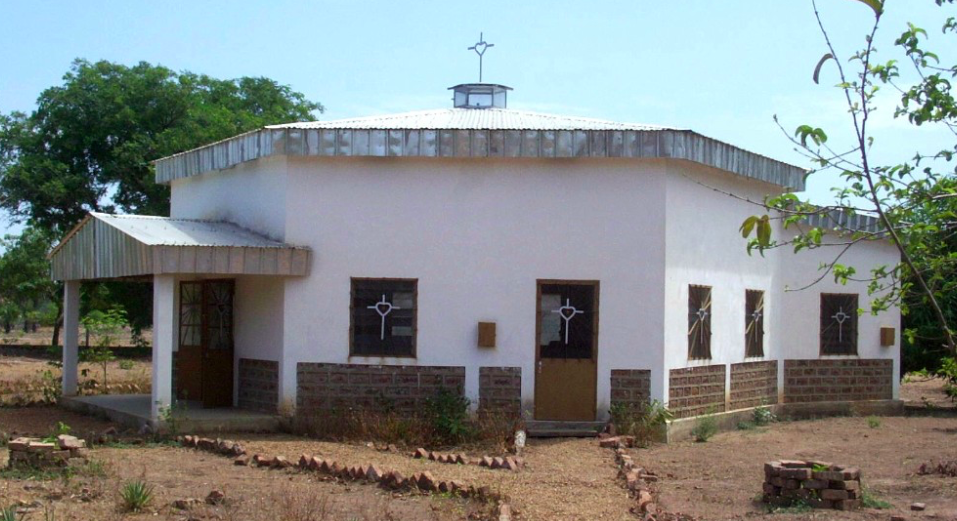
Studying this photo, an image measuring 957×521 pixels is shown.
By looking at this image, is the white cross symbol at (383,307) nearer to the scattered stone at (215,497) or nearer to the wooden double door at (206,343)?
the wooden double door at (206,343)

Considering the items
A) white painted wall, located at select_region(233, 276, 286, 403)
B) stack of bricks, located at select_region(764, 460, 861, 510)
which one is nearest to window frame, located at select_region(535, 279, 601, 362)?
white painted wall, located at select_region(233, 276, 286, 403)

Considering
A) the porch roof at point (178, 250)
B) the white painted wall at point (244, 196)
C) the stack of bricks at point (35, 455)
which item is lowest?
the stack of bricks at point (35, 455)

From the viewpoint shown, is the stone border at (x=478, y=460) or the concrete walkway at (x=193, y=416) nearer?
the stone border at (x=478, y=460)

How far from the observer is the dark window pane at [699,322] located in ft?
53.9

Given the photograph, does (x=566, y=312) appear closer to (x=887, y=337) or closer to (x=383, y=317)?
(x=383, y=317)

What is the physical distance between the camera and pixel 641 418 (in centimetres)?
1534

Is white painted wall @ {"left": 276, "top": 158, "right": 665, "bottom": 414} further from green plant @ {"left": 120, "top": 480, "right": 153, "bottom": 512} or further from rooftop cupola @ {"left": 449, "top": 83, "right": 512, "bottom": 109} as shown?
green plant @ {"left": 120, "top": 480, "right": 153, "bottom": 512}

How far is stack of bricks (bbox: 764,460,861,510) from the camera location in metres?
10.2

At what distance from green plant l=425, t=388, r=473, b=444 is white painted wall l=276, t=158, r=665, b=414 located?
13.9 inches

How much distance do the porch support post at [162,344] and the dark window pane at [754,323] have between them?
9.13 metres

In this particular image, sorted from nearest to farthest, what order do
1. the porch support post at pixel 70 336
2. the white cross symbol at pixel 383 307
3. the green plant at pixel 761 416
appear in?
the white cross symbol at pixel 383 307 → the green plant at pixel 761 416 → the porch support post at pixel 70 336

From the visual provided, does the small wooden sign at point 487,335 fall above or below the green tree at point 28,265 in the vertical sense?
below

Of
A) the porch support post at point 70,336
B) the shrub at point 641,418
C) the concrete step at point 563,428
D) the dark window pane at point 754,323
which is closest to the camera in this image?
the shrub at point 641,418

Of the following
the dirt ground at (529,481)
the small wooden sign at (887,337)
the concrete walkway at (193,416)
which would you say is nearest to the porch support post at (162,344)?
the concrete walkway at (193,416)
